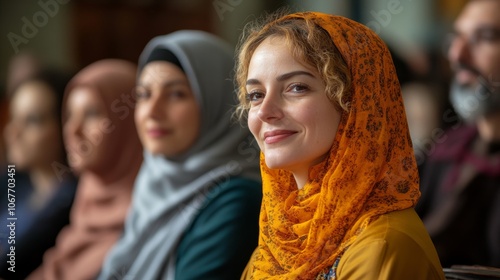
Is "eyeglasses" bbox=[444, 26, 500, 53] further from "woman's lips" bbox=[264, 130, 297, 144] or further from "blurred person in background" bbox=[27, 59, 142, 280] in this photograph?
"woman's lips" bbox=[264, 130, 297, 144]

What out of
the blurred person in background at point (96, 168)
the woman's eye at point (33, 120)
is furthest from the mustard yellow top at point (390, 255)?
the woman's eye at point (33, 120)

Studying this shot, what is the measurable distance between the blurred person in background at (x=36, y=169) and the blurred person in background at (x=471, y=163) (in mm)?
1290

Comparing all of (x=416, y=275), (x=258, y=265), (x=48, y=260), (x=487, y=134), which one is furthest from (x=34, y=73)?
(x=416, y=275)

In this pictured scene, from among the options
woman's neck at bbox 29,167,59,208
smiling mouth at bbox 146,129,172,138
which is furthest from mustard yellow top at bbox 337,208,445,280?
woman's neck at bbox 29,167,59,208

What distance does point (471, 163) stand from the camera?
2215 millimetres

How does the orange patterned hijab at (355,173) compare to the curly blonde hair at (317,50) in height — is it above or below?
below

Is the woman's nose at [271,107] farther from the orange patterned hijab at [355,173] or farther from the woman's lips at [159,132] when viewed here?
the woman's lips at [159,132]

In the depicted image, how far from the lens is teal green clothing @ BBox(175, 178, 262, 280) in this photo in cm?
180

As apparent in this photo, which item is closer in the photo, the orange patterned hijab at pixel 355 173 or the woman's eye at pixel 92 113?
the orange patterned hijab at pixel 355 173

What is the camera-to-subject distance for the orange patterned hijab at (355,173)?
1105 millimetres

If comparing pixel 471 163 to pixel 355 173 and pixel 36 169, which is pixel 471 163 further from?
pixel 36 169

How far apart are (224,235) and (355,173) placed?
2.48 feet

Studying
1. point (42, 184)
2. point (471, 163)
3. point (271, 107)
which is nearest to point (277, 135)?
Answer: point (271, 107)

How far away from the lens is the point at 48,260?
262 cm
